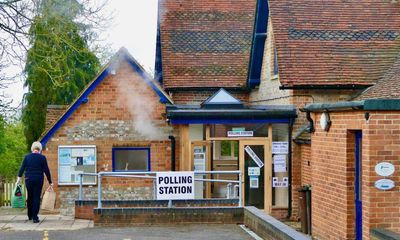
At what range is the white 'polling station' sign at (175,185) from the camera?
15.5 meters

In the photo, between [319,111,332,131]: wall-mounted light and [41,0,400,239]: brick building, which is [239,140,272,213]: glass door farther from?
[319,111,332,131]: wall-mounted light

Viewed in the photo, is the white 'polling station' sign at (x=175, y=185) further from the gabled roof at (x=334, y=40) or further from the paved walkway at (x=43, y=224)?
the gabled roof at (x=334, y=40)

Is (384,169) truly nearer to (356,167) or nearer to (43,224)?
(356,167)

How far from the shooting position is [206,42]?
85.1 ft

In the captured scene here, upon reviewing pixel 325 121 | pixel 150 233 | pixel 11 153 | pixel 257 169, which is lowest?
pixel 150 233

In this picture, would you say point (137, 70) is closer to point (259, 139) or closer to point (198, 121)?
point (198, 121)

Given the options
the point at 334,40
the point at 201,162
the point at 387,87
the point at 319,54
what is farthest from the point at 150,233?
the point at 334,40

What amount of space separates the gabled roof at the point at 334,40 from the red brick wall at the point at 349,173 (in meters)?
6.80

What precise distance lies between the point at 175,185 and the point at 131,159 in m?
5.82

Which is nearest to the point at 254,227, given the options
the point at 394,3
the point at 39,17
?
the point at 39,17

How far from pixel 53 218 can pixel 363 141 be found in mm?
7555

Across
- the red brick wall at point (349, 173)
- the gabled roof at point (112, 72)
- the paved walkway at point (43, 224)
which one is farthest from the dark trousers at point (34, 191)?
the gabled roof at point (112, 72)

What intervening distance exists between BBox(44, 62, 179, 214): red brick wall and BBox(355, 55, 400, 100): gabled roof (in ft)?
19.4

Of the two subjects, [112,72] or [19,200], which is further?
[19,200]
